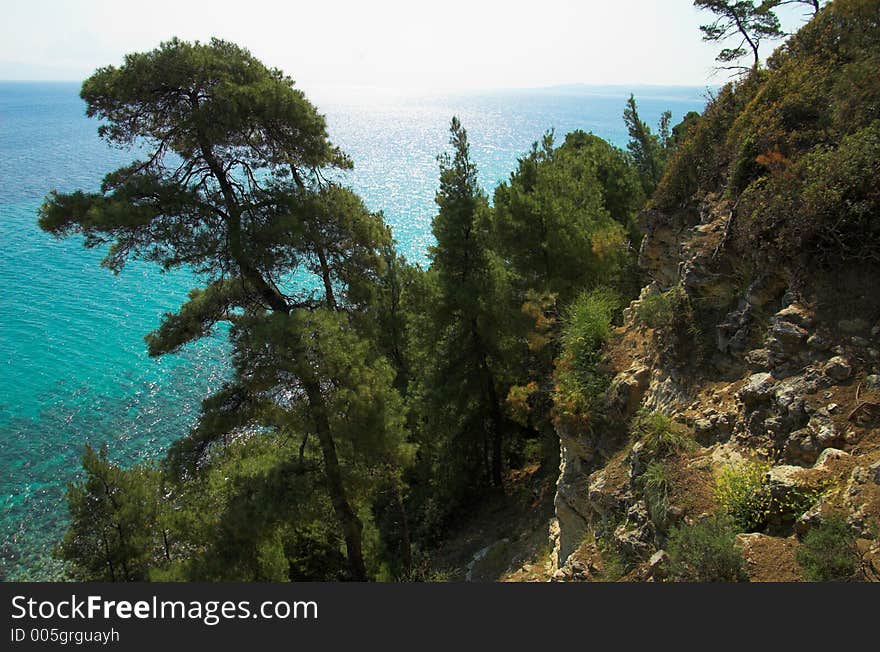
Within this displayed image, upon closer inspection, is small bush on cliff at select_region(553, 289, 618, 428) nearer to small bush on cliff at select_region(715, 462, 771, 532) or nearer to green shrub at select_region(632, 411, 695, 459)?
green shrub at select_region(632, 411, 695, 459)

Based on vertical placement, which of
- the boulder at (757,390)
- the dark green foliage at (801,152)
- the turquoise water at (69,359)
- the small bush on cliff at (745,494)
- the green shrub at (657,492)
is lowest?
the turquoise water at (69,359)

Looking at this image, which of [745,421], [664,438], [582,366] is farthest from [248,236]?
[745,421]

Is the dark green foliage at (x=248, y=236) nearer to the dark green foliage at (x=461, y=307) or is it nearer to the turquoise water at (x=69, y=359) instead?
the dark green foliage at (x=461, y=307)

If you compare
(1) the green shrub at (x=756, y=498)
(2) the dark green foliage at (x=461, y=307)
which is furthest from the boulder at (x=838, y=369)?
(2) the dark green foliage at (x=461, y=307)

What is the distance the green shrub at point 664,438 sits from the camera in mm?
7617

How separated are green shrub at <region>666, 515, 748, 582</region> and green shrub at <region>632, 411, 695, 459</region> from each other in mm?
1630

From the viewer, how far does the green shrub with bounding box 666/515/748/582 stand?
17.9 feet

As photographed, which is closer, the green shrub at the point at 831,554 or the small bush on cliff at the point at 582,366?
the green shrub at the point at 831,554

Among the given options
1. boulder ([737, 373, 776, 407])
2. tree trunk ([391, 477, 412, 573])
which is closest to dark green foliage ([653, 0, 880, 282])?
boulder ([737, 373, 776, 407])

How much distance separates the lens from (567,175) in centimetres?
1862

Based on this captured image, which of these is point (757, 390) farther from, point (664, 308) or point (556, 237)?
point (556, 237)

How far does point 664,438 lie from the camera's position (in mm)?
7691

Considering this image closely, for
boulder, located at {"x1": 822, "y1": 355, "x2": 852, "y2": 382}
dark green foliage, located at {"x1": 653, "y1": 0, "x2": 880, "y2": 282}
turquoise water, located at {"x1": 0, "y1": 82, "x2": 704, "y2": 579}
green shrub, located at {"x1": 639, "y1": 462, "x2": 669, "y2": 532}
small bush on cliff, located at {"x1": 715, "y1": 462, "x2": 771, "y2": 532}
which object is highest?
dark green foliage, located at {"x1": 653, "y1": 0, "x2": 880, "y2": 282}

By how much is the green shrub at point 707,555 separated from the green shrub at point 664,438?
163cm
